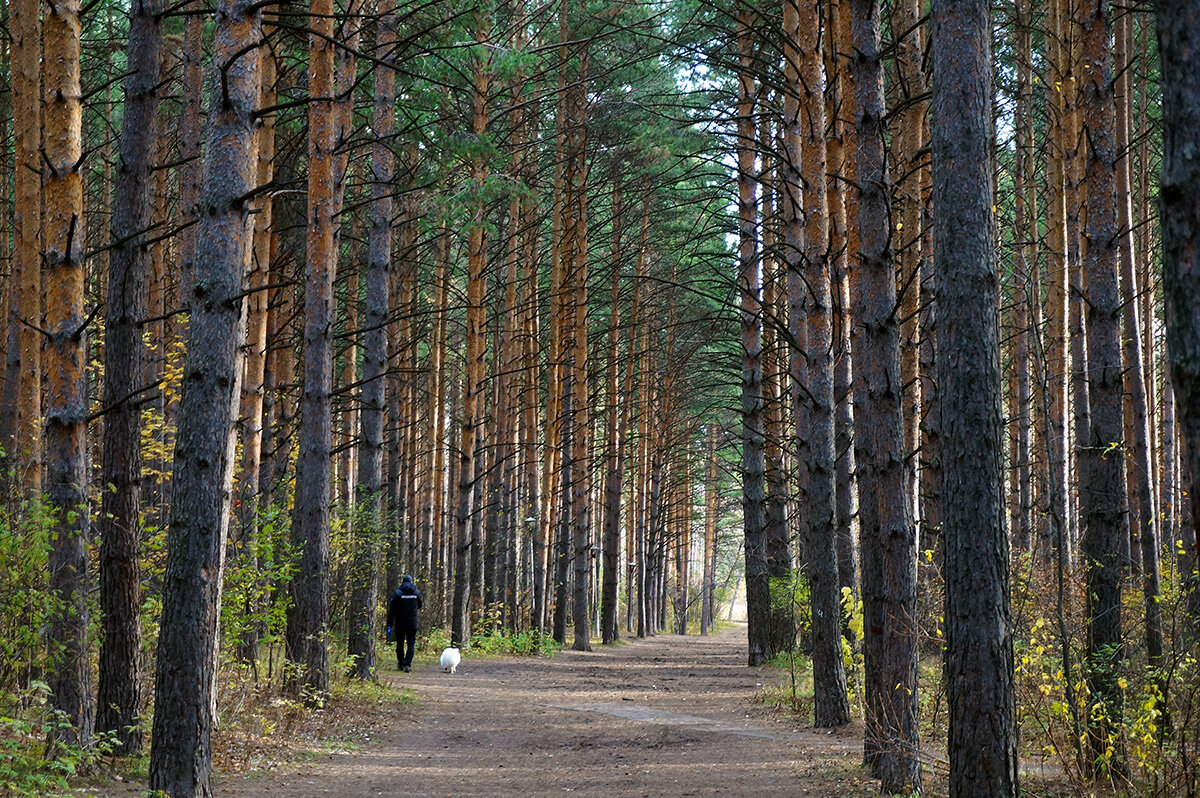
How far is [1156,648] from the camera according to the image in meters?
7.73

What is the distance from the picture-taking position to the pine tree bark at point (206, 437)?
580cm

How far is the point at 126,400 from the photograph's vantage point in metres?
7.04

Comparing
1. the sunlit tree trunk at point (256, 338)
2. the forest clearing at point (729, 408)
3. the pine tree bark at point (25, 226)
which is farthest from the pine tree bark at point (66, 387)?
the sunlit tree trunk at point (256, 338)

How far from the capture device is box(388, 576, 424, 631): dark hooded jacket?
15938 mm

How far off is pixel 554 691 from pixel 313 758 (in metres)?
6.82

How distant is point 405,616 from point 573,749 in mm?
6970

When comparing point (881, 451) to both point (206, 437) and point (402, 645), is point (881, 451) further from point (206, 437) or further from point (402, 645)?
point (402, 645)

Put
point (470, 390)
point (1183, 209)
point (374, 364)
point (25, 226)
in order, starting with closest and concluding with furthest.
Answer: point (1183, 209) < point (25, 226) < point (374, 364) < point (470, 390)

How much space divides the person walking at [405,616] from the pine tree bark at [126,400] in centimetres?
866

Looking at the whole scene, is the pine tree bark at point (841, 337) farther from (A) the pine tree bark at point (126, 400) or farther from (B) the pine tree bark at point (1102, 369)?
(A) the pine tree bark at point (126, 400)

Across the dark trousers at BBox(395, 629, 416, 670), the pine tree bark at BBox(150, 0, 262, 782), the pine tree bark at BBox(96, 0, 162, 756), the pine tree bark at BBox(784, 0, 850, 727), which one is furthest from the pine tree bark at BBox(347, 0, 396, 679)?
the pine tree bark at BBox(150, 0, 262, 782)

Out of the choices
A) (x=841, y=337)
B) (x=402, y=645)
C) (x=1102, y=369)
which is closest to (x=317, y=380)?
(x=841, y=337)

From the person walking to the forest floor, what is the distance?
687 mm

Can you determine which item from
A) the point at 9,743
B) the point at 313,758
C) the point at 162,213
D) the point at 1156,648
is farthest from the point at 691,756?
the point at 162,213
